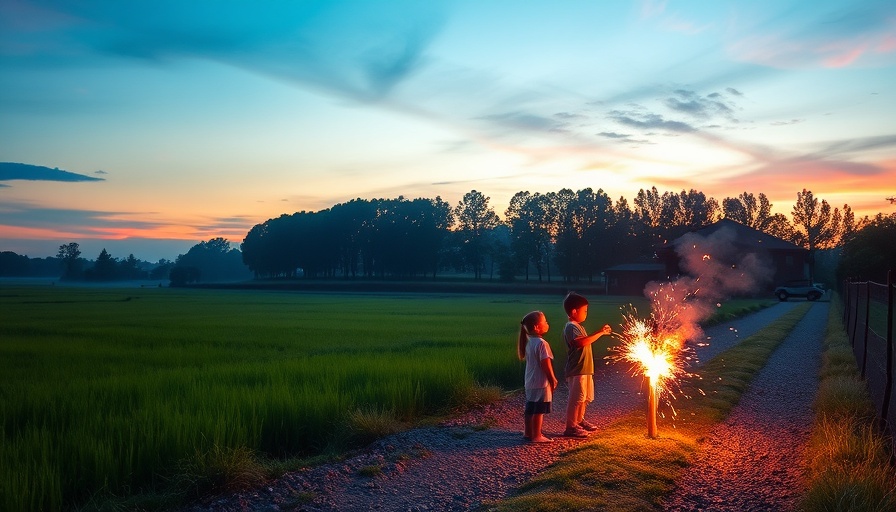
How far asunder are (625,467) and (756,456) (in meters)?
1.79

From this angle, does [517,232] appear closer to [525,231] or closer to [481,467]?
[525,231]

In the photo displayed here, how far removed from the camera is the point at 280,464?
7512 mm

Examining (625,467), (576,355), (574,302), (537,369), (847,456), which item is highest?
(574,302)

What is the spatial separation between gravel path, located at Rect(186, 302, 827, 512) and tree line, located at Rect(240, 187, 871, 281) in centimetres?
8432

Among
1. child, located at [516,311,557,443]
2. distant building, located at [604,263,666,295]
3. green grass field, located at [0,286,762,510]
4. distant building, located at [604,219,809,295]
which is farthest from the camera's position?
distant building, located at [604,263,666,295]

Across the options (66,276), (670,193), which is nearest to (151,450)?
(670,193)

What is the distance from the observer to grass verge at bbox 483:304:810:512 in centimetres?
591

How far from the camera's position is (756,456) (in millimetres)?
7539

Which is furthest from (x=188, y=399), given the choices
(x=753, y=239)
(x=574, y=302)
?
(x=753, y=239)

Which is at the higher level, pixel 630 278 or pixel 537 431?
pixel 630 278

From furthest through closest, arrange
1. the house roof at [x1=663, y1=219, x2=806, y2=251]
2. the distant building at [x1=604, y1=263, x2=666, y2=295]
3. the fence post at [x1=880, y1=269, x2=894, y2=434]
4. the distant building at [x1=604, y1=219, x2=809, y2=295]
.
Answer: the distant building at [x1=604, y1=263, x2=666, y2=295] → the house roof at [x1=663, y1=219, x2=806, y2=251] → the distant building at [x1=604, y1=219, x2=809, y2=295] → the fence post at [x1=880, y1=269, x2=894, y2=434]

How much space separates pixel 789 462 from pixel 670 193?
111817 millimetres

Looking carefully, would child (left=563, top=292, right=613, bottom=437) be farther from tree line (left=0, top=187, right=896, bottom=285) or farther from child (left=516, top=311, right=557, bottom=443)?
tree line (left=0, top=187, right=896, bottom=285)

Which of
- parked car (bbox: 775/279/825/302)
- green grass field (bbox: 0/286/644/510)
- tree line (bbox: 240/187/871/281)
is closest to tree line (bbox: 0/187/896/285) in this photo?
tree line (bbox: 240/187/871/281)
